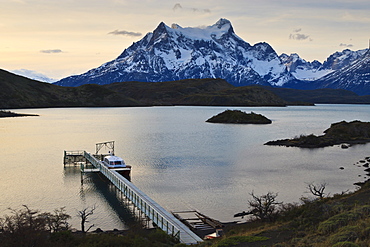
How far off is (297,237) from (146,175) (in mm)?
37720

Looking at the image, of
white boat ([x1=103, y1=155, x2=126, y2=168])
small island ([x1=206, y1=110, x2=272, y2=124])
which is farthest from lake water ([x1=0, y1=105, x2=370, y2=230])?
small island ([x1=206, y1=110, x2=272, y2=124])

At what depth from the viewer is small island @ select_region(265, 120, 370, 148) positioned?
101 meters

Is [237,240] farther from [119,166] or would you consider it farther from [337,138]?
[337,138]

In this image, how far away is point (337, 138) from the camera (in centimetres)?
10962

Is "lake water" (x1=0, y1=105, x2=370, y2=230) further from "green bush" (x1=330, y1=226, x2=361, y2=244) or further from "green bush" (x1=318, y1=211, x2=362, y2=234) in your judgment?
"green bush" (x1=330, y1=226, x2=361, y2=244)

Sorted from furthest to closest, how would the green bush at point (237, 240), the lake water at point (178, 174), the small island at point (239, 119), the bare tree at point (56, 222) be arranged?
1. the small island at point (239, 119)
2. the lake water at point (178, 174)
3. the bare tree at point (56, 222)
4. the green bush at point (237, 240)

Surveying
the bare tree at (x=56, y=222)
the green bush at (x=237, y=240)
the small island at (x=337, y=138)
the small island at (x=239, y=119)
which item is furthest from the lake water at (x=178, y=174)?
the small island at (x=239, y=119)

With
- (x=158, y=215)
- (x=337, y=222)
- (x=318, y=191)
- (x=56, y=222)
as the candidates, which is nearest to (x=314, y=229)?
(x=337, y=222)

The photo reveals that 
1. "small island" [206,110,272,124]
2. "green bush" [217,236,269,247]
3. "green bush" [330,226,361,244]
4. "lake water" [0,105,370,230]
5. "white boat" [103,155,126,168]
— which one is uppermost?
"small island" [206,110,272,124]

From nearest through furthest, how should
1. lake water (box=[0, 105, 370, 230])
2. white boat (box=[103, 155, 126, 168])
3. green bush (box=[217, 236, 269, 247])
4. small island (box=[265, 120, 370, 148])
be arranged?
1. green bush (box=[217, 236, 269, 247])
2. lake water (box=[0, 105, 370, 230])
3. white boat (box=[103, 155, 126, 168])
4. small island (box=[265, 120, 370, 148])

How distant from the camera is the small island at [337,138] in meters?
101

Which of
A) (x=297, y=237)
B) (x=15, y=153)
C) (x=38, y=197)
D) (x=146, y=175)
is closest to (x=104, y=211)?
(x=38, y=197)

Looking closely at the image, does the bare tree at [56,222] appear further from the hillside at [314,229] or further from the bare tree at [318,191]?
the bare tree at [318,191]

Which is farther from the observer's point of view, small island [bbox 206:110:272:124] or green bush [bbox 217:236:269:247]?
small island [bbox 206:110:272:124]
